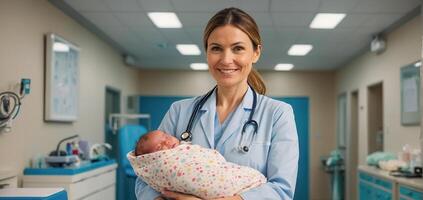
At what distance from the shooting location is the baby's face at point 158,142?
1.34 m

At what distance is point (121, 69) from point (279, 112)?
624 cm

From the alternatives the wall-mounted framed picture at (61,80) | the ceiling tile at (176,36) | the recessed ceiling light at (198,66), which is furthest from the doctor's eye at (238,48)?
the recessed ceiling light at (198,66)

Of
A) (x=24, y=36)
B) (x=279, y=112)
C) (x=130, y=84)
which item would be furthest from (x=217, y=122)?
(x=130, y=84)

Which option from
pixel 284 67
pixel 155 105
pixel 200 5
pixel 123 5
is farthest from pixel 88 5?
pixel 284 67

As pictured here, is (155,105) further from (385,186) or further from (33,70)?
(385,186)

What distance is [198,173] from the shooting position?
1.23m

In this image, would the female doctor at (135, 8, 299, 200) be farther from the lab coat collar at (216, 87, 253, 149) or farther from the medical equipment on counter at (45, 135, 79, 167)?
the medical equipment on counter at (45, 135, 79, 167)

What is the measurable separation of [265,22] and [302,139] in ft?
14.6

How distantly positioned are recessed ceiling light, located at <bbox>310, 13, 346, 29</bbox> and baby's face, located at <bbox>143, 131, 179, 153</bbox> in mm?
3590

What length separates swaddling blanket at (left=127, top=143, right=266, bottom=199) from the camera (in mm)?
1226

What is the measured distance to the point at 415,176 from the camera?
3.88m

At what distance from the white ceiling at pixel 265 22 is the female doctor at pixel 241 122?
290 cm

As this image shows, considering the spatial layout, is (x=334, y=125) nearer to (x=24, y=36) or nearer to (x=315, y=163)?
(x=315, y=163)

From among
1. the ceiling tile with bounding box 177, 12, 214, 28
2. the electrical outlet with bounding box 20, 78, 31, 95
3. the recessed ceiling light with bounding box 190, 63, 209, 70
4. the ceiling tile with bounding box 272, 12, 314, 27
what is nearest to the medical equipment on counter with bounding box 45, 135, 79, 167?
the electrical outlet with bounding box 20, 78, 31, 95
